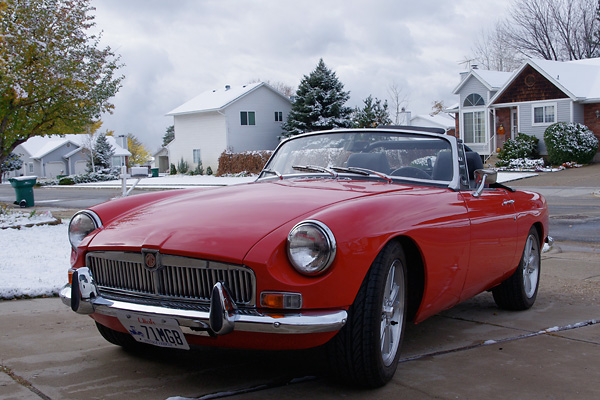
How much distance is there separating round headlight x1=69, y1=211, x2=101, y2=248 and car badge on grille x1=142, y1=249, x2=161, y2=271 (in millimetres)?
854

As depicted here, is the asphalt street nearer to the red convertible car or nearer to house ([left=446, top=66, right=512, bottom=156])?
the red convertible car

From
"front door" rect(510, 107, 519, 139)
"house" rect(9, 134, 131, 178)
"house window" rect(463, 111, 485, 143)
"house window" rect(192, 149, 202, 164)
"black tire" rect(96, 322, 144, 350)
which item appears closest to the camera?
"black tire" rect(96, 322, 144, 350)

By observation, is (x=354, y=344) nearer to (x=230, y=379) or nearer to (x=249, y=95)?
(x=230, y=379)

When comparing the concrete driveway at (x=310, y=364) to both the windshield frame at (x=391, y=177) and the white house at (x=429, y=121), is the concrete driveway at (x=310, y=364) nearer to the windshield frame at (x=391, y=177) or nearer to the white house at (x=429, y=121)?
the windshield frame at (x=391, y=177)

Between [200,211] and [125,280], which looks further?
[200,211]

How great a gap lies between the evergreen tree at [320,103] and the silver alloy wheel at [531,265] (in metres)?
38.2

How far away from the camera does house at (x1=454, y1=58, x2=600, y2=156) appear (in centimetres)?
3189

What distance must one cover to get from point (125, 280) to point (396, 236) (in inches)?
57.3

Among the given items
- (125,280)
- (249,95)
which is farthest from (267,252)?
(249,95)

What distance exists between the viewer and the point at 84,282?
3588 millimetres

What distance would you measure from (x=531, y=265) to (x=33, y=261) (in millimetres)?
5132

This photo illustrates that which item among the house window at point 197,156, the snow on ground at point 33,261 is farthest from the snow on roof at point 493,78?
the snow on ground at point 33,261

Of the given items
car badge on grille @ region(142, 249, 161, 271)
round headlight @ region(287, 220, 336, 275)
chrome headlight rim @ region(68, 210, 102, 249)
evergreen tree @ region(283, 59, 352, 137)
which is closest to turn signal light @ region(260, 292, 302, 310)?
round headlight @ region(287, 220, 336, 275)

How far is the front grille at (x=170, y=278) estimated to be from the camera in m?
3.19
